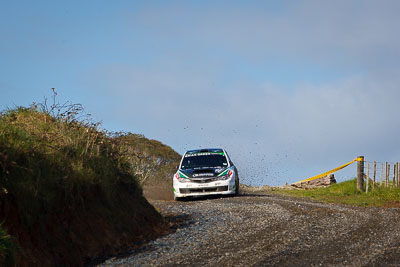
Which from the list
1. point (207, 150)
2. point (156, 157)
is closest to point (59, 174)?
point (207, 150)

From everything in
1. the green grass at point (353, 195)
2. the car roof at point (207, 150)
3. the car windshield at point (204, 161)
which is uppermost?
the car roof at point (207, 150)

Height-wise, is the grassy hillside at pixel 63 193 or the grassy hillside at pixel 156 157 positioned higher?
the grassy hillside at pixel 156 157

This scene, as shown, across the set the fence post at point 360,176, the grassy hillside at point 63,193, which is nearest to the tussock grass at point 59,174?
the grassy hillside at point 63,193

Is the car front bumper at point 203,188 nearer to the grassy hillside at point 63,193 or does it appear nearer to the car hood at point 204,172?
the car hood at point 204,172

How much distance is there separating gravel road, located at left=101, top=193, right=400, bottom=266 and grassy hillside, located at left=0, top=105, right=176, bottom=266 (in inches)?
32.5

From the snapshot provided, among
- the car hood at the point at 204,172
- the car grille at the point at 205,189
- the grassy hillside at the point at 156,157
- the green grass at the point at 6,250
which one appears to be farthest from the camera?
the grassy hillside at the point at 156,157

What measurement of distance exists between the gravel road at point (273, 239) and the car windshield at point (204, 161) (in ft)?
13.3

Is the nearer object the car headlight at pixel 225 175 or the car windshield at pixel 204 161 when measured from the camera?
the car headlight at pixel 225 175


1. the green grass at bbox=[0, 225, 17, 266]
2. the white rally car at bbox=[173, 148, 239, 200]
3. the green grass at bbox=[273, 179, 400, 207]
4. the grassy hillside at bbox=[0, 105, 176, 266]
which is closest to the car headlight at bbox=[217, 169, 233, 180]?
the white rally car at bbox=[173, 148, 239, 200]

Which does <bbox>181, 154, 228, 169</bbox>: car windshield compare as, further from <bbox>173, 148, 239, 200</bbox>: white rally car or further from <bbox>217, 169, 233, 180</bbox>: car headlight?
<bbox>217, 169, 233, 180</bbox>: car headlight

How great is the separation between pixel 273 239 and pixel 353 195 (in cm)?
1699

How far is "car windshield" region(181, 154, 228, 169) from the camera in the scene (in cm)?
2106

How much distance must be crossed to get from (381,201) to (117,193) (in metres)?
14.9

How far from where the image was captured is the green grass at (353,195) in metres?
22.7
